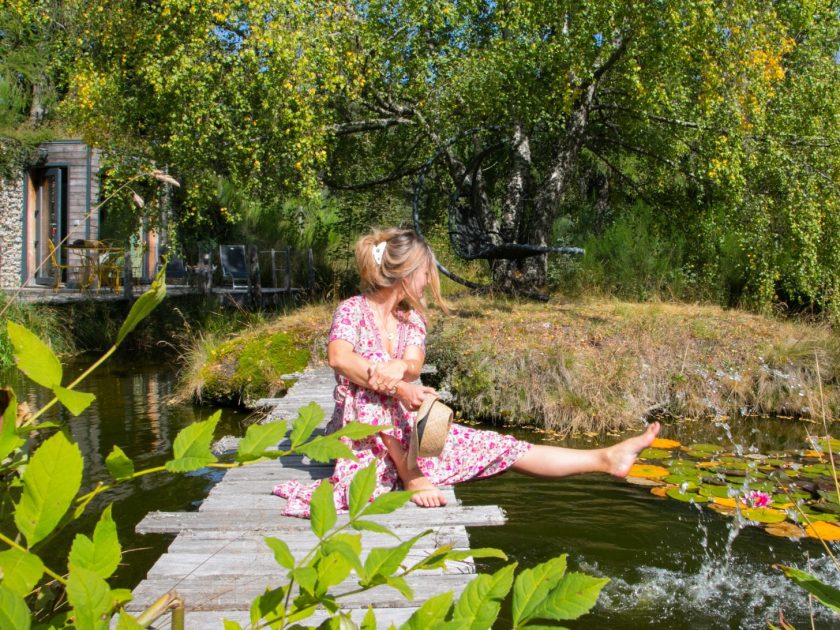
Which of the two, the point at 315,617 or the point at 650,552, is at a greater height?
the point at 315,617

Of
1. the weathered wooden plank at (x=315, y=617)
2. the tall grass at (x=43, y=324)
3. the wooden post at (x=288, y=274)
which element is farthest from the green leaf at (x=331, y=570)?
the wooden post at (x=288, y=274)

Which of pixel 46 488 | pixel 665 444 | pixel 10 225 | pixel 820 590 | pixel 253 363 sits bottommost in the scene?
pixel 665 444

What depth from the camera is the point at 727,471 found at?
5.62 meters

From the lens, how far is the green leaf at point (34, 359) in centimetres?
72

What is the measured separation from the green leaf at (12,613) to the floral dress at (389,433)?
274cm

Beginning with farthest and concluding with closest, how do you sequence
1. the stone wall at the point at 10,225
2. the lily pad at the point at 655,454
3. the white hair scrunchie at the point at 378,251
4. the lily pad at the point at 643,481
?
1. the stone wall at the point at 10,225
2. the lily pad at the point at 655,454
3. the lily pad at the point at 643,481
4. the white hair scrunchie at the point at 378,251

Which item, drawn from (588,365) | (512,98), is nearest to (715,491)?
(588,365)

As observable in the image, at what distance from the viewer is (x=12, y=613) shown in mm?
580

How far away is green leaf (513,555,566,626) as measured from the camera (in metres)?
0.69

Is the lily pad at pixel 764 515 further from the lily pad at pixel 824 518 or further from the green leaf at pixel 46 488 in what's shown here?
the green leaf at pixel 46 488

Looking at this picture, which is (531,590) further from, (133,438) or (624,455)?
(133,438)

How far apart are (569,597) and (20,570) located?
0.42 metres

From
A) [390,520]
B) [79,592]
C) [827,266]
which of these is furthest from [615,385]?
[79,592]

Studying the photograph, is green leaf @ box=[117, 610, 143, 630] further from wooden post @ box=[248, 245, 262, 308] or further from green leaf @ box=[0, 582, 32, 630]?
wooden post @ box=[248, 245, 262, 308]
